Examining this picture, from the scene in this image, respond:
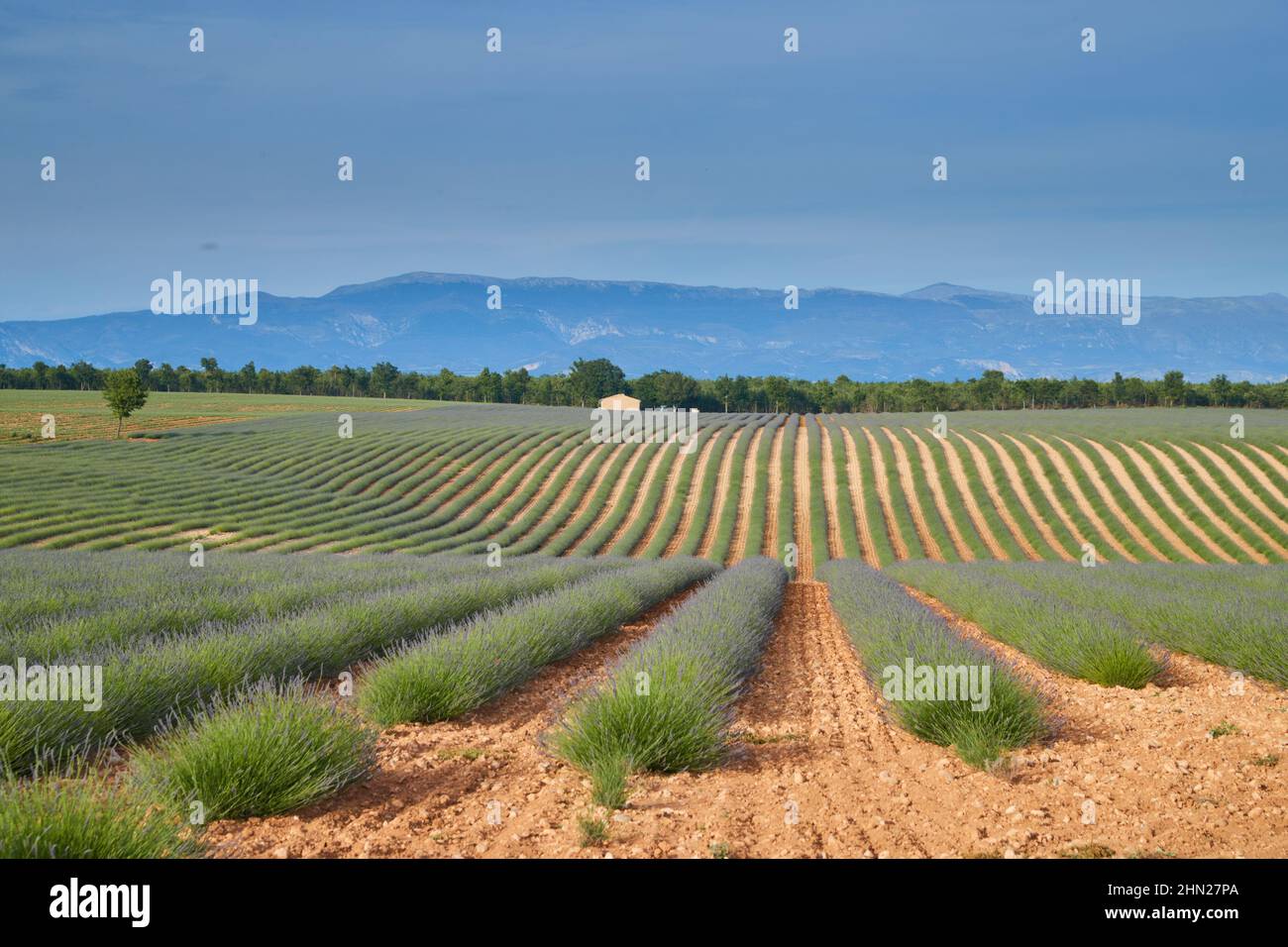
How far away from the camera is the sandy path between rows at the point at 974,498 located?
34.6m

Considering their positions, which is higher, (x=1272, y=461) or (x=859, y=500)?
(x=1272, y=461)

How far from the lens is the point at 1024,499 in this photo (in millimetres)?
39469

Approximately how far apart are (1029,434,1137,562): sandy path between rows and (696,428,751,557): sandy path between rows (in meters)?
15.1

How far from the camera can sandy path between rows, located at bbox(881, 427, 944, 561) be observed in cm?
3462

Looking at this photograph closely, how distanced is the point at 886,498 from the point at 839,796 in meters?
37.4

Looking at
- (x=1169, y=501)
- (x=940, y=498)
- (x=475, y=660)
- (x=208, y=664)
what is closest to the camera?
(x=208, y=664)

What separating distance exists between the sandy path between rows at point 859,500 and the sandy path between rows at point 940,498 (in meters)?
3.25

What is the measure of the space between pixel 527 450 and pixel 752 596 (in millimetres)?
38852

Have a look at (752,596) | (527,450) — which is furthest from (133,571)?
(527,450)

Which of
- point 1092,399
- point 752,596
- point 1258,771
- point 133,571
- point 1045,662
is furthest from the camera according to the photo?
point 1092,399

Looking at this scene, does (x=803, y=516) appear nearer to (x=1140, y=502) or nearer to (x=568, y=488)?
(x=568, y=488)

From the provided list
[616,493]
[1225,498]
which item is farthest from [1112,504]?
[616,493]
